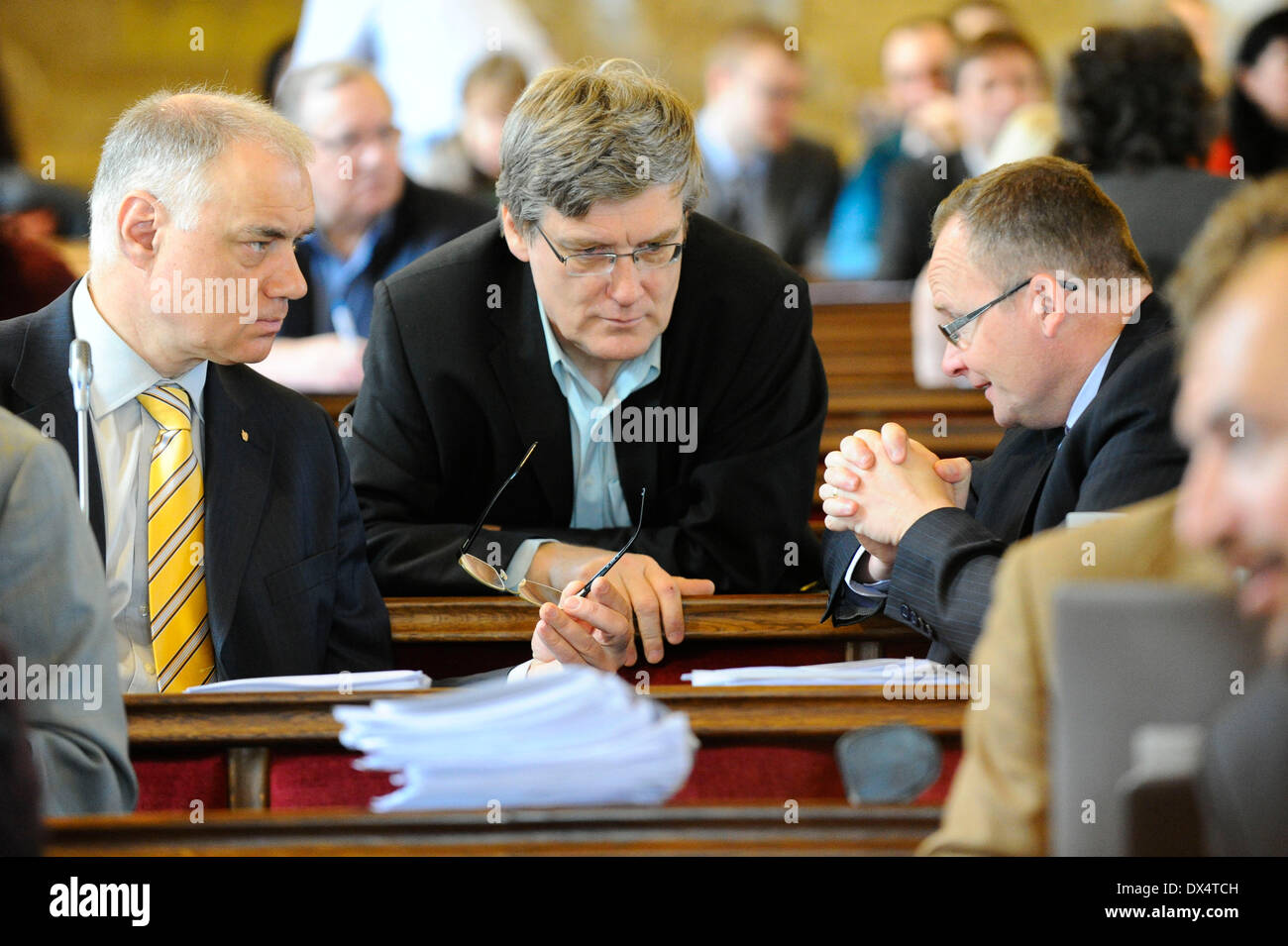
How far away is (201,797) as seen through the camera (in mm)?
1991

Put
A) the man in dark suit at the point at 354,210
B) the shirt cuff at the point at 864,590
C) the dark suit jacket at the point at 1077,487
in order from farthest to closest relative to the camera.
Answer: the man in dark suit at the point at 354,210 → the shirt cuff at the point at 864,590 → the dark suit jacket at the point at 1077,487

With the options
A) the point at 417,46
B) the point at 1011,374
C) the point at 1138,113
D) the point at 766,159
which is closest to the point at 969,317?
the point at 1011,374

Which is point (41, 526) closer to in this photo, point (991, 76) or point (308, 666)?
point (308, 666)

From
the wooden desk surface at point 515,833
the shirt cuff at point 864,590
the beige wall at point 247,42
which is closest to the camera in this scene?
the wooden desk surface at point 515,833

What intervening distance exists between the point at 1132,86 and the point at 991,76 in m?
2.21

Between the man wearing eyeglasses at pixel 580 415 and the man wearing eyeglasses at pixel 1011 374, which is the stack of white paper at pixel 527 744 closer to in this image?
the man wearing eyeglasses at pixel 1011 374

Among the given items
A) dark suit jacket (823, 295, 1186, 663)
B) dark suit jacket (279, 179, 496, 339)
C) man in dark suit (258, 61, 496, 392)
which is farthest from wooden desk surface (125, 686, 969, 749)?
dark suit jacket (279, 179, 496, 339)

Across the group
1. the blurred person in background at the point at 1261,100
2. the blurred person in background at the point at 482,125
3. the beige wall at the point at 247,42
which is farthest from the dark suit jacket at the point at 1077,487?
the beige wall at the point at 247,42

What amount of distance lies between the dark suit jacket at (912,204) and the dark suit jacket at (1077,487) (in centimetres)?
402

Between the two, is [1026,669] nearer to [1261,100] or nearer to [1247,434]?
[1247,434]

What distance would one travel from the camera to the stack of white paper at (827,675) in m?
2.02

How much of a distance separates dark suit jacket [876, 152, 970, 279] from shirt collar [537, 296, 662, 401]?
11.7 ft

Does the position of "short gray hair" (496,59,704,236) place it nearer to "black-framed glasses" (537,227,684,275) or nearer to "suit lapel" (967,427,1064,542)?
"black-framed glasses" (537,227,684,275)
